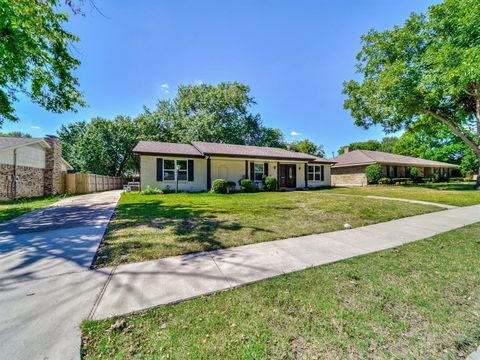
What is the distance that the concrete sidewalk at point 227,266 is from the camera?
245cm

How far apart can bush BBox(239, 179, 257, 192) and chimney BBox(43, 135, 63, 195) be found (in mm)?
13817

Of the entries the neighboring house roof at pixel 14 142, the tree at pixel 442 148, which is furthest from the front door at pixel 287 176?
the tree at pixel 442 148

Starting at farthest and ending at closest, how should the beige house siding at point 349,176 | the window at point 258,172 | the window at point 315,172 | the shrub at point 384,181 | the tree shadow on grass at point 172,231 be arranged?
the beige house siding at point 349,176 < the shrub at point 384,181 < the window at point 315,172 < the window at point 258,172 < the tree shadow on grass at point 172,231

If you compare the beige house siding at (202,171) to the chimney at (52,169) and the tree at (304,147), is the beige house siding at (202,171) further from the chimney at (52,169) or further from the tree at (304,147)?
Answer: the tree at (304,147)

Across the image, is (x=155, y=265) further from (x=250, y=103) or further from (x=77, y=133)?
(x=77, y=133)

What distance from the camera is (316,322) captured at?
204cm

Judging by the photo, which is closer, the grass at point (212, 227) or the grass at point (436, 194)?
the grass at point (212, 227)

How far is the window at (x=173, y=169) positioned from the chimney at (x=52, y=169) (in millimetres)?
8642

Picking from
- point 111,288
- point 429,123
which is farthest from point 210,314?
point 429,123

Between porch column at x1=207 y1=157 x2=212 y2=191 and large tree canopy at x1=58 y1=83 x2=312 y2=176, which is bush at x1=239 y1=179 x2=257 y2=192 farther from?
large tree canopy at x1=58 y1=83 x2=312 y2=176

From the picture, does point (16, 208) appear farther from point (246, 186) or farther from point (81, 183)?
point (246, 186)

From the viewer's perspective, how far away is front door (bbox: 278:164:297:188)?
58.2 feet

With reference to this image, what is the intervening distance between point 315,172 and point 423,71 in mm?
10155

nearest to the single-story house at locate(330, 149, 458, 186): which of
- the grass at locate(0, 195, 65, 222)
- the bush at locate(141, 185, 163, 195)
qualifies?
the bush at locate(141, 185, 163, 195)
